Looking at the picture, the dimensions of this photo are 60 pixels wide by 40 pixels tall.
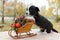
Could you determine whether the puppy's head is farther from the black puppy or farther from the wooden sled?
the wooden sled

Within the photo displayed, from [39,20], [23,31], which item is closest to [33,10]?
[39,20]

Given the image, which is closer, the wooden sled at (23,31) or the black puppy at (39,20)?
the wooden sled at (23,31)

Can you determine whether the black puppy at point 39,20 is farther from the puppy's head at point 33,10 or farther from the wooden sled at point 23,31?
the wooden sled at point 23,31

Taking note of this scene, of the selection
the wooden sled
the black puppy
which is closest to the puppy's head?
the black puppy

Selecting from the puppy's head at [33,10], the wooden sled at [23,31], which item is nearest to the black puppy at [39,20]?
the puppy's head at [33,10]

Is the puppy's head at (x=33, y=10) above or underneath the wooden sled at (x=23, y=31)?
above

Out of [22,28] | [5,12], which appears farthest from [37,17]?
[5,12]

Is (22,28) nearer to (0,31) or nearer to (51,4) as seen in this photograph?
(0,31)

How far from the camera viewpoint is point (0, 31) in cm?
159

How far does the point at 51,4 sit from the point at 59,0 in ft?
0.35

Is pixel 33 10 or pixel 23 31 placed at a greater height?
pixel 33 10

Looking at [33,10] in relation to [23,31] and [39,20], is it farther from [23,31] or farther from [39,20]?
[23,31]

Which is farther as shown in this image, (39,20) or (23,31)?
(39,20)

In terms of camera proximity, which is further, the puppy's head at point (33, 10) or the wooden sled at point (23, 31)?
the puppy's head at point (33, 10)
